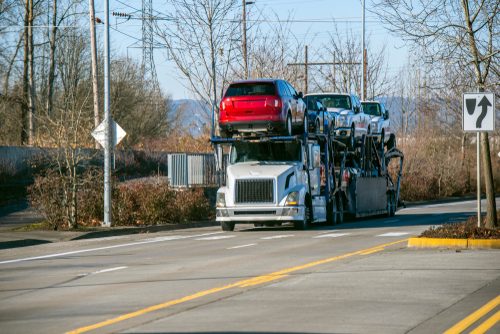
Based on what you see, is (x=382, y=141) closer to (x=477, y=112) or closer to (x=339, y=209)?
(x=339, y=209)

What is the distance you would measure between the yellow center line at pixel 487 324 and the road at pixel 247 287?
6cm

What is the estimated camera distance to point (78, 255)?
2109 centimetres

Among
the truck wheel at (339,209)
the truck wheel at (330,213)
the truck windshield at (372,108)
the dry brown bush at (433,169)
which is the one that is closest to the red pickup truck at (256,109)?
the truck wheel at (330,213)

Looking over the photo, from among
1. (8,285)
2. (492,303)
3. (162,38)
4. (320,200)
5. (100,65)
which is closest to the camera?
(492,303)

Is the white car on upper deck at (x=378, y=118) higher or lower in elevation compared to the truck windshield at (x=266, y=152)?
higher

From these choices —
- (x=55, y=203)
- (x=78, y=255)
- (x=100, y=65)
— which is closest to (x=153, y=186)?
(x=55, y=203)

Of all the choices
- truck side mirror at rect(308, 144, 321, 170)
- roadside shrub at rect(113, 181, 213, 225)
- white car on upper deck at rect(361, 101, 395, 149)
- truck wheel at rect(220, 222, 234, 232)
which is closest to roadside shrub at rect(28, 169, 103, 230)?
roadside shrub at rect(113, 181, 213, 225)

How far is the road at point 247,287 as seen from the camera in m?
11.0

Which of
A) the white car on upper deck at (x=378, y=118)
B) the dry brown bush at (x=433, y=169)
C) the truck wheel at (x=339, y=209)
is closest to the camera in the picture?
the truck wheel at (x=339, y=209)

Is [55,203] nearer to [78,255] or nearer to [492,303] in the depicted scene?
[78,255]

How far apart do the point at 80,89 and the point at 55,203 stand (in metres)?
31.1

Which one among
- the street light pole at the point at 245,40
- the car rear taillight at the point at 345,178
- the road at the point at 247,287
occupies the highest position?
the street light pole at the point at 245,40

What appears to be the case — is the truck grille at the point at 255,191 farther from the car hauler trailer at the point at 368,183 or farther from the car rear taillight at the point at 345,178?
the car rear taillight at the point at 345,178

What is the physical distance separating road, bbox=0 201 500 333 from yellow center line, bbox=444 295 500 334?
2cm
